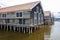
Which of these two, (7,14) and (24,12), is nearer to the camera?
(24,12)

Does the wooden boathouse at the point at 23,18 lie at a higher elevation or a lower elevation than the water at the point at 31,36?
higher

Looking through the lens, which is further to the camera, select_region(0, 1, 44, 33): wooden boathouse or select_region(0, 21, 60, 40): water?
select_region(0, 1, 44, 33): wooden boathouse

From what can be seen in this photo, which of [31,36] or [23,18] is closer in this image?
Result: [31,36]

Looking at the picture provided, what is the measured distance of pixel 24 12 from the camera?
2084 centimetres

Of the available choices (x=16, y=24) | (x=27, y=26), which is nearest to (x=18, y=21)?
(x=16, y=24)

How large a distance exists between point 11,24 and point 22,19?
2793 millimetres

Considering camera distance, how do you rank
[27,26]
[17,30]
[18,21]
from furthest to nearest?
[17,30] < [18,21] < [27,26]

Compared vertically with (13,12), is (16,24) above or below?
below

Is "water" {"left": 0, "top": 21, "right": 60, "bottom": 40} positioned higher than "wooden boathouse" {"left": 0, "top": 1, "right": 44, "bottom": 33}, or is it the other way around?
"wooden boathouse" {"left": 0, "top": 1, "right": 44, "bottom": 33}

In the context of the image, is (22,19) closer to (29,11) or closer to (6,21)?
(29,11)

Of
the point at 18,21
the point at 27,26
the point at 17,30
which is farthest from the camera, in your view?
the point at 17,30

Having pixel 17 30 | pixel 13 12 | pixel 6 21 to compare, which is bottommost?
pixel 17 30

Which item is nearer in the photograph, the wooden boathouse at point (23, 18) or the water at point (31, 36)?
the water at point (31, 36)

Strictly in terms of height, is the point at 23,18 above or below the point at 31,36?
above
